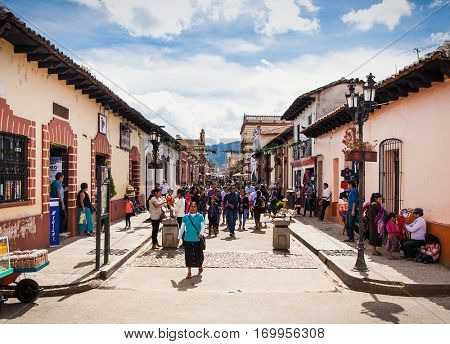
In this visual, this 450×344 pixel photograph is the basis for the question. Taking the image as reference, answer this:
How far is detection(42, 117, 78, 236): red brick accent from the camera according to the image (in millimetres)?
11500

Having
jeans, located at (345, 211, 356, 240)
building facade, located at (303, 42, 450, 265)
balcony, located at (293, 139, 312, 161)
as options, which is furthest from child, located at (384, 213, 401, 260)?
balcony, located at (293, 139, 312, 161)

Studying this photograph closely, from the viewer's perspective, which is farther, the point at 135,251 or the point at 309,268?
the point at 135,251

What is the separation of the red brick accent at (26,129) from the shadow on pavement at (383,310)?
725 centimetres

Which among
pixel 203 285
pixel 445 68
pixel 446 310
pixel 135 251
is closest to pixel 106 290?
pixel 203 285

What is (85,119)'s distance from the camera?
1486 centimetres

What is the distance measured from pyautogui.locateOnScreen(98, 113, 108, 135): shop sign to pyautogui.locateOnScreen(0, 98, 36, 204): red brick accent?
531cm

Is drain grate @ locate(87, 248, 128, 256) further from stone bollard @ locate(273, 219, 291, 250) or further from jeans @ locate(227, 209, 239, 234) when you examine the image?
jeans @ locate(227, 209, 239, 234)

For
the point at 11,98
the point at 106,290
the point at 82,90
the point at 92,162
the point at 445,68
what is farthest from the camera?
the point at 92,162

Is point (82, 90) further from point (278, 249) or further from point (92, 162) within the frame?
point (278, 249)

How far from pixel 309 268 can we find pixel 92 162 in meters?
8.59

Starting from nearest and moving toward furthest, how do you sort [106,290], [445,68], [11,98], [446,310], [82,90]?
1. [446,310]
2. [106,290]
3. [445,68]
4. [11,98]
5. [82,90]

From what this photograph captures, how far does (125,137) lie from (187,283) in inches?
506

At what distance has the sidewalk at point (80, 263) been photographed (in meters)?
7.73

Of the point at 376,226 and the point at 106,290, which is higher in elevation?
the point at 376,226
